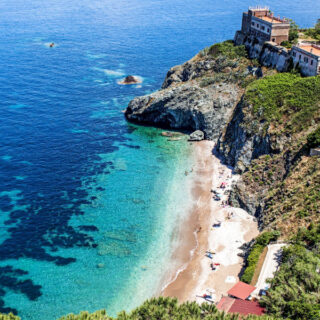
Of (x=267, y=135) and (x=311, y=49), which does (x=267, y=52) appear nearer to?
(x=311, y=49)

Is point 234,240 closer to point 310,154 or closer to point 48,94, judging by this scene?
point 310,154

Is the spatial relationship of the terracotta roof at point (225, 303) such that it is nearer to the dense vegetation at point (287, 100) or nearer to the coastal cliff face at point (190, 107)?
the dense vegetation at point (287, 100)

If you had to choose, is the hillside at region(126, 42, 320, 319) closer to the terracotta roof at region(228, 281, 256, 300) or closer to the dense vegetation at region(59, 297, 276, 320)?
the terracotta roof at region(228, 281, 256, 300)

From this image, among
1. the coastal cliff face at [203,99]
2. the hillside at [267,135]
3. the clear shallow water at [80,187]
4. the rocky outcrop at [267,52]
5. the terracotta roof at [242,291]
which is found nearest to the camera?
the hillside at [267,135]

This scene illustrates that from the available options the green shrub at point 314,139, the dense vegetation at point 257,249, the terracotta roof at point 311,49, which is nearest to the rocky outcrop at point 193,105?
the terracotta roof at point 311,49

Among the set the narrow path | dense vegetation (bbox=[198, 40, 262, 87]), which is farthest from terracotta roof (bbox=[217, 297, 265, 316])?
dense vegetation (bbox=[198, 40, 262, 87])

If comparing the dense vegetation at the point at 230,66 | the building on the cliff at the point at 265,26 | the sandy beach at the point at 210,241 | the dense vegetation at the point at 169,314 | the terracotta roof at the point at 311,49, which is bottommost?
the sandy beach at the point at 210,241
